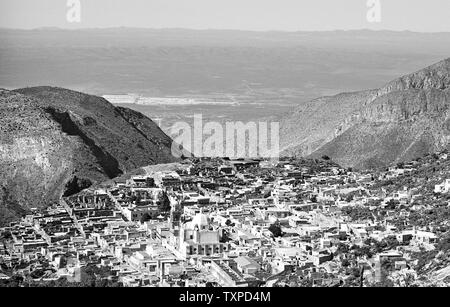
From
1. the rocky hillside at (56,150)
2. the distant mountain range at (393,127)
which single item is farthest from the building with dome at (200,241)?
the distant mountain range at (393,127)

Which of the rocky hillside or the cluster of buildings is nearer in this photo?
the cluster of buildings

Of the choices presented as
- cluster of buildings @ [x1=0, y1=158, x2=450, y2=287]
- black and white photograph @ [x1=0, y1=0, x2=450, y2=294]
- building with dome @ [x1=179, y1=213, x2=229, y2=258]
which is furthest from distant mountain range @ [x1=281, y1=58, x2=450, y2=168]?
building with dome @ [x1=179, y1=213, x2=229, y2=258]

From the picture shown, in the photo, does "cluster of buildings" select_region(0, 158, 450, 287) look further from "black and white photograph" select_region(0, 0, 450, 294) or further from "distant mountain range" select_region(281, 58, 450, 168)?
"distant mountain range" select_region(281, 58, 450, 168)

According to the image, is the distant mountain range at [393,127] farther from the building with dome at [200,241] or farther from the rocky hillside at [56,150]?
the building with dome at [200,241]

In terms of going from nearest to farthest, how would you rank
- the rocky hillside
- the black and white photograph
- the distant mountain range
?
the black and white photograph → the rocky hillside → the distant mountain range

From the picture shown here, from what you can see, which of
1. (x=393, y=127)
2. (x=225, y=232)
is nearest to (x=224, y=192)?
(x=225, y=232)
